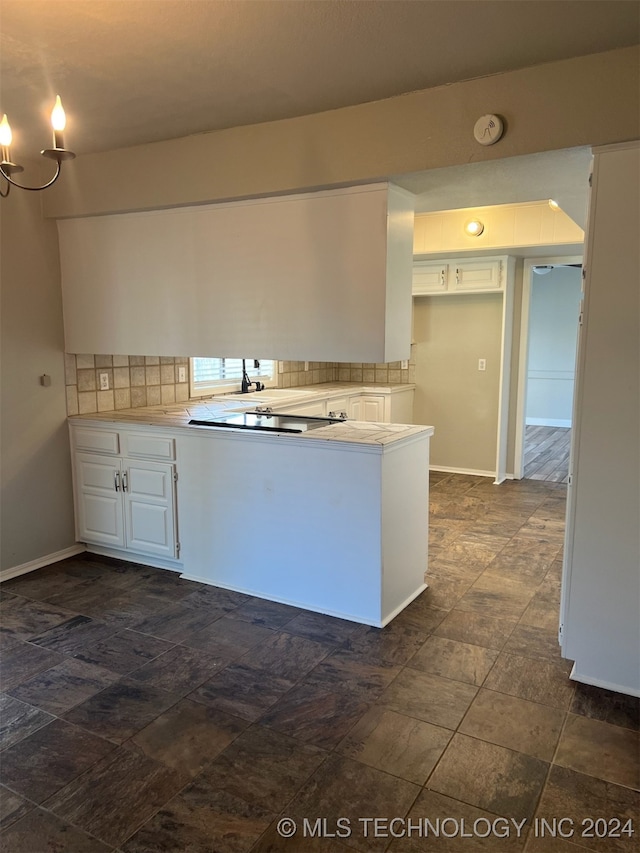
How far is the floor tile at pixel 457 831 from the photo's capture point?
67.8 inches

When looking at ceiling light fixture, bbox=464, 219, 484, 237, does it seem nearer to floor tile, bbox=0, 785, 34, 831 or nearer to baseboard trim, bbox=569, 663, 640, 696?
baseboard trim, bbox=569, 663, 640, 696

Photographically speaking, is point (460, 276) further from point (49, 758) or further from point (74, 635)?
point (49, 758)

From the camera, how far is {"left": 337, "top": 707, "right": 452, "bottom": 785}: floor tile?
2035 mm

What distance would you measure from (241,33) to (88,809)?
2.52 metres

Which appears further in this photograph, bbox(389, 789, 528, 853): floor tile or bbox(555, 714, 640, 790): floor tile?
bbox(555, 714, 640, 790): floor tile

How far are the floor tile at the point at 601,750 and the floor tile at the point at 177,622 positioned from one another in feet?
5.55

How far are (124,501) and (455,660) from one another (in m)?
2.18

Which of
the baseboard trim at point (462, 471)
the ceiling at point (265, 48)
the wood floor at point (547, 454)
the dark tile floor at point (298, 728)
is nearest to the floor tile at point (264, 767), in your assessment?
the dark tile floor at point (298, 728)

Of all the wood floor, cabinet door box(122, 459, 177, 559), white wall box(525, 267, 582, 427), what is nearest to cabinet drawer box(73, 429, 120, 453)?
cabinet door box(122, 459, 177, 559)

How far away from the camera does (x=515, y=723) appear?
2.28 m

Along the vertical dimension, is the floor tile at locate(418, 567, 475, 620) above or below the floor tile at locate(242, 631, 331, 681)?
above

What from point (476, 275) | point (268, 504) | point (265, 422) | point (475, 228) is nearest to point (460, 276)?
point (476, 275)

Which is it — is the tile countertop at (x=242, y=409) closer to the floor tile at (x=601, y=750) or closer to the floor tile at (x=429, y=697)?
the floor tile at (x=429, y=697)

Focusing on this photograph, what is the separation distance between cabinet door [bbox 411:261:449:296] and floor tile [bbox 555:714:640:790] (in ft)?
14.2
